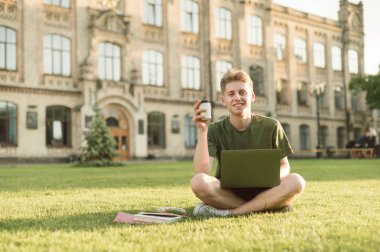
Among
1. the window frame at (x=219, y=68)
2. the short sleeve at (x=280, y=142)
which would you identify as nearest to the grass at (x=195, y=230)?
the short sleeve at (x=280, y=142)

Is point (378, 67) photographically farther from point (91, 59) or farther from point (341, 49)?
point (91, 59)

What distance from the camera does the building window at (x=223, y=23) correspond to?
38.0m

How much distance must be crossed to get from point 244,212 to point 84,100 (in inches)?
999

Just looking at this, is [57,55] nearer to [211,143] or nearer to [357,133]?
[211,143]

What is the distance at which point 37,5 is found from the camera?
29.0 meters

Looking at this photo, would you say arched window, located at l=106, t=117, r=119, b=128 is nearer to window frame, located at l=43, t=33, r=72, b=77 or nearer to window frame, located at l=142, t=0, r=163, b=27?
window frame, located at l=43, t=33, r=72, b=77

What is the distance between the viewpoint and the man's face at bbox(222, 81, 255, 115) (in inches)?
209

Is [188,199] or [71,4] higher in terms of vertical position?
[71,4]

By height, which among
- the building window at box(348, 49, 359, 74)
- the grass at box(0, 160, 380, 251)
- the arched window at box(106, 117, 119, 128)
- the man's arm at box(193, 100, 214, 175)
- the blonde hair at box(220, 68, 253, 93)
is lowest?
the grass at box(0, 160, 380, 251)

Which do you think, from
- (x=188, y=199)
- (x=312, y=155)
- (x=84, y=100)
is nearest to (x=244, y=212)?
(x=188, y=199)

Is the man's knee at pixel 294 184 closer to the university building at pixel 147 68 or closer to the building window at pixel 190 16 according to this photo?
the university building at pixel 147 68

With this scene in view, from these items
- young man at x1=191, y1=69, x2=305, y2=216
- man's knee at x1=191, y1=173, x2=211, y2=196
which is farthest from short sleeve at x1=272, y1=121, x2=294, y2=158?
man's knee at x1=191, y1=173, x2=211, y2=196

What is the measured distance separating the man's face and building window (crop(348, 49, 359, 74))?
4720cm

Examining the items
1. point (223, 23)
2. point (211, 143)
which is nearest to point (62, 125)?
point (223, 23)
